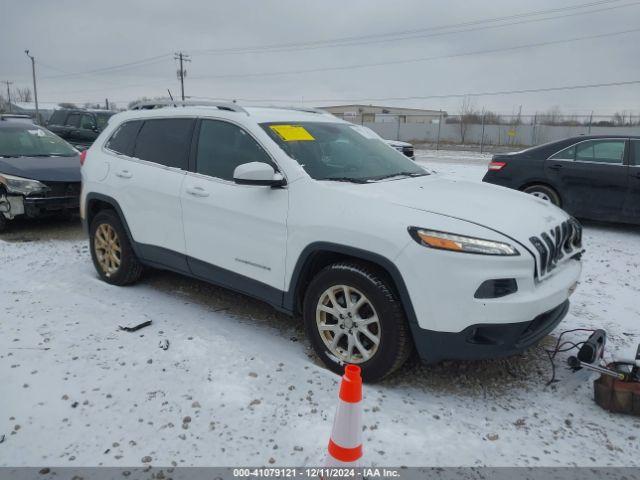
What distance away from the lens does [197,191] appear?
158 inches

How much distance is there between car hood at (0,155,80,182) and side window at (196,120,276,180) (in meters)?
4.07

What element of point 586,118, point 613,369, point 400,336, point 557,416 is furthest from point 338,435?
point 586,118

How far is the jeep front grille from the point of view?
3.04 metres

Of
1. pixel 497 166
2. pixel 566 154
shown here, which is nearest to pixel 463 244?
pixel 566 154

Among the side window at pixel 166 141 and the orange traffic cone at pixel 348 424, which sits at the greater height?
the side window at pixel 166 141

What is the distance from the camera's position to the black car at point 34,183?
6.94 metres

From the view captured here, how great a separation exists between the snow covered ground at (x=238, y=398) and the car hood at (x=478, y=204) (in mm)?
1095

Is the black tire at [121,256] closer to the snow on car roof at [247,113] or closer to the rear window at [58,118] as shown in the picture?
the snow on car roof at [247,113]

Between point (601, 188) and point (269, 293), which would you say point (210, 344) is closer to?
point (269, 293)

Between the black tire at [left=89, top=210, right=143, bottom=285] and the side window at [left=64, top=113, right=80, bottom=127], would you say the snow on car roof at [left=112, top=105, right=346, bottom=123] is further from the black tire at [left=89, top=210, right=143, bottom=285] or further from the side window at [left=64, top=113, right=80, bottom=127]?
the side window at [left=64, top=113, right=80, bottom=127]

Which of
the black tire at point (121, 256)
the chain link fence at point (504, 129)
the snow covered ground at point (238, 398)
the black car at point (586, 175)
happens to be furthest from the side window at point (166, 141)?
the chain link fence at point (504, 129)

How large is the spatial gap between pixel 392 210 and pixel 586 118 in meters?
38.8

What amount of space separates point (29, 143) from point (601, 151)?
9.28m

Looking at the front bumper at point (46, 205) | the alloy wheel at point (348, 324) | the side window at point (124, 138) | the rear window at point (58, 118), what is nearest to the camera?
the alloy wheel at point (348, 324)
